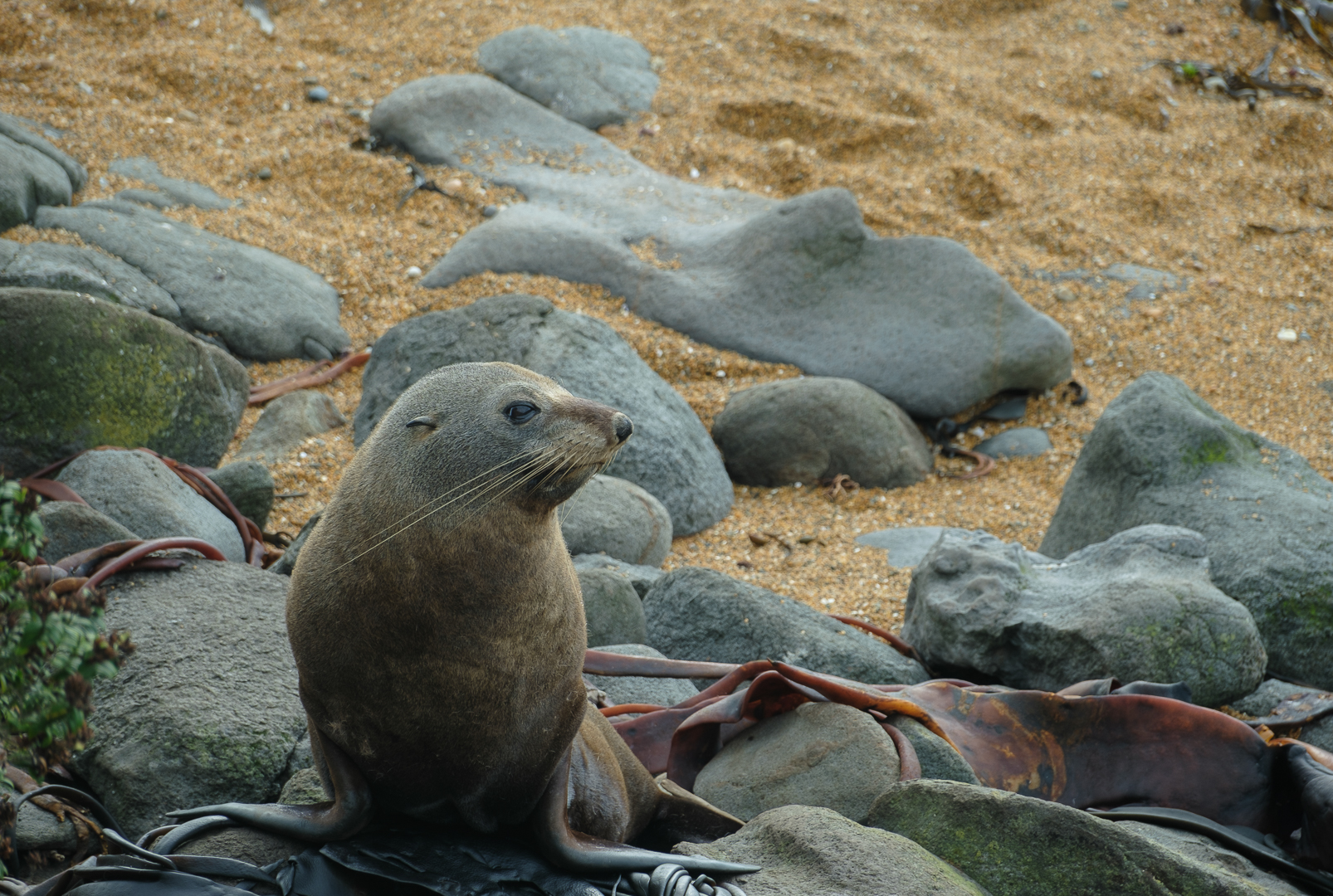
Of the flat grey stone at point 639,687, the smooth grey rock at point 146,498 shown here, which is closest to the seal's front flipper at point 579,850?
the flat grey stone at point 639,687

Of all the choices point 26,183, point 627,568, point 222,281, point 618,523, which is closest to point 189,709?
point 627,568

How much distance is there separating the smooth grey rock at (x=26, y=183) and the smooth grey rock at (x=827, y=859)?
621cm

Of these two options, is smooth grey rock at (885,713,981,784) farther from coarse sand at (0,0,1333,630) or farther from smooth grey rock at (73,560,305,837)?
coarse sand at (0,0,1333,630)

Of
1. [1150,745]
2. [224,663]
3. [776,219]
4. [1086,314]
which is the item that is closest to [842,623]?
[1150,745]

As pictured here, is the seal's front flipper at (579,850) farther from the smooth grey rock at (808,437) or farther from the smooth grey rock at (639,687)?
the smooth grey rock at (808,437)

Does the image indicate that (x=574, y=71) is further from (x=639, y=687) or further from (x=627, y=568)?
(x=639, y=687)

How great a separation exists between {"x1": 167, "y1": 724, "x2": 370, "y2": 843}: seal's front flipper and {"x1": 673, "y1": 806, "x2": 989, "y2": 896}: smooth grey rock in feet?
2.10

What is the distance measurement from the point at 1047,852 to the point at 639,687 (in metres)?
1.64

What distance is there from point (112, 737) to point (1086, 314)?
7.45 metres

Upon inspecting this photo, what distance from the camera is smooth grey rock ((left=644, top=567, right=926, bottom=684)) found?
4004 millimetres

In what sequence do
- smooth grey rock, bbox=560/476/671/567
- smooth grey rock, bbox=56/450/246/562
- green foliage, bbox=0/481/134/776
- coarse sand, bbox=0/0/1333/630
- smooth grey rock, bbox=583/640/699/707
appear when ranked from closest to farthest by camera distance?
1. green foliage, bbox=0/481/134/776
2. smooth grey rock, bbox=583/640/699/707
3. smooth grey rock, bbox=56/450/246/562
4. smooth grey rock, bbox=560/476/671/567
5. coarse sand, bbox=0/0/1333/630

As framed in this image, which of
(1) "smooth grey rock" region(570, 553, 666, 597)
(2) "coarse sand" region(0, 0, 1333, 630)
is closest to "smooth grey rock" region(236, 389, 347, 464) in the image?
(2) "coarse sand" region(0, 0, 1333, 630)

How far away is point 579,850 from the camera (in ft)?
7.21

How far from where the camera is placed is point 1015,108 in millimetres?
10609
